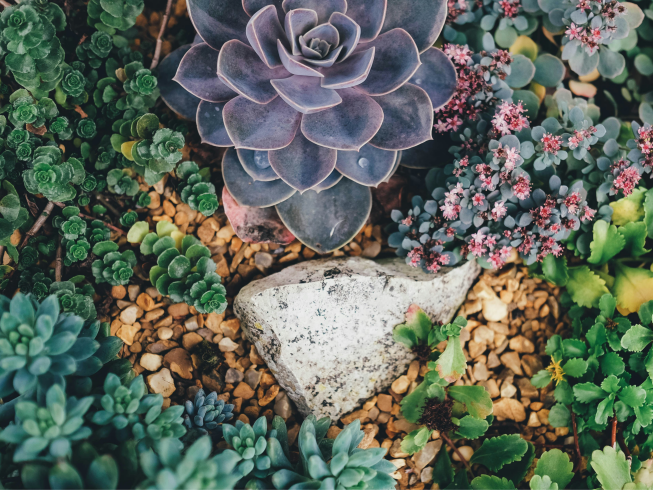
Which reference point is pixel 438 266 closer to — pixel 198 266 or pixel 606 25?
pixel 198 266

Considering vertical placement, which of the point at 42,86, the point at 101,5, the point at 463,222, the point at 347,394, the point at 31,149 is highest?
the point at 101,5

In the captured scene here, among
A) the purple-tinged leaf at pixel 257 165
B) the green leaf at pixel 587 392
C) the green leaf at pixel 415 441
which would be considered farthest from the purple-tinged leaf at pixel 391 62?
the green leaf at pixel 587 392

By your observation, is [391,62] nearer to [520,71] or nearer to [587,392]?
[520,71]

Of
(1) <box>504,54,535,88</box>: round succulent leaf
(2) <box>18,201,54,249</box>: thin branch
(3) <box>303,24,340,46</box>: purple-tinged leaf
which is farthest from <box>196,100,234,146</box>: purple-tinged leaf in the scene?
(1) <box>504,54,535,88</box>: round succulent leaf

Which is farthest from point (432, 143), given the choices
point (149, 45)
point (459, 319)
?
point (149, 45)

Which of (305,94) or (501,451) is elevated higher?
(305,94)

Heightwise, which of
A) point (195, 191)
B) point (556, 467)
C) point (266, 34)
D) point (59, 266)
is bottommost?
point (556, 467)

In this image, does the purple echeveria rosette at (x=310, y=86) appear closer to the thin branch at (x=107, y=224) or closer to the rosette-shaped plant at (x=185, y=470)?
the thin branch at (x=107, y=224)

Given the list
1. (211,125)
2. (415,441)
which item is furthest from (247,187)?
(415,441)
